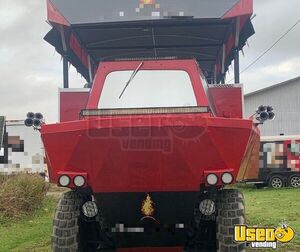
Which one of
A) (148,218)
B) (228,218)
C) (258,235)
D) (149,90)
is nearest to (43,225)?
(149,90)

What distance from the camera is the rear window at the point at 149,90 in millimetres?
5812

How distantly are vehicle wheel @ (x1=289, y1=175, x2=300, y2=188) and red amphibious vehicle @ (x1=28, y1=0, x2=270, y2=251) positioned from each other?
14806mm

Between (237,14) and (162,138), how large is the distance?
259cm

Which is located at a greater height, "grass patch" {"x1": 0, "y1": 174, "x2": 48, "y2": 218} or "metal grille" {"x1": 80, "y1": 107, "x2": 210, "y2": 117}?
"metal grille" {"x1": 80, "y1": 107, "x2": 210, "y2": 117}

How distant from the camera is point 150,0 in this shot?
21.2ft

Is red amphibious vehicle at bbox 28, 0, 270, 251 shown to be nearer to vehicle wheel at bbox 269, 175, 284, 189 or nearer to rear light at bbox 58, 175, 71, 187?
rear light at bbox 58, 175, 71, 187

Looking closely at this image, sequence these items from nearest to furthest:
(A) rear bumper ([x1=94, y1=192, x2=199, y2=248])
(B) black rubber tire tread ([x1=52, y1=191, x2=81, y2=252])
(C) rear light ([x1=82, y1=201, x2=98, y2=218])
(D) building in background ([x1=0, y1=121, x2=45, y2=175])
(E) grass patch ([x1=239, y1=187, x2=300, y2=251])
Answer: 1. (A) rear bumper ([x1=94, y1=192, x2=199, y2=248])
2. (B) black rubber tire tread ([x1=52, y1=191, x2=81, y2=252])
3. (C) rear light ([x1=82, y1=201, x2=98, y2=218])
4. (E) grass patch ([x1=239, y1=187, x2=300, y2=251])
5. (D) building in background ([x1=0, y1=121, x2=45, y2=175])

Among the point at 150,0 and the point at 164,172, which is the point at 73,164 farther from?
the point at 150,0

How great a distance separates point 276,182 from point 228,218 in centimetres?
1722

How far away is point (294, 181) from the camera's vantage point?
2150cm

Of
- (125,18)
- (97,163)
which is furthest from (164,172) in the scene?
(125,18)

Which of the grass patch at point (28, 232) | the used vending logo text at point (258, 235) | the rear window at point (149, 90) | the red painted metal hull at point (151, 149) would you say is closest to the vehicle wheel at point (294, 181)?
the grass patch at point (28, 232)

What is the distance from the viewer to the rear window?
19.1 ft

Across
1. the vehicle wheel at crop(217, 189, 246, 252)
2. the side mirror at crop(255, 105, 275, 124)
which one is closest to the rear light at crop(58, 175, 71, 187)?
the vehicle wheel at crop(217, 189, 246, 252)
